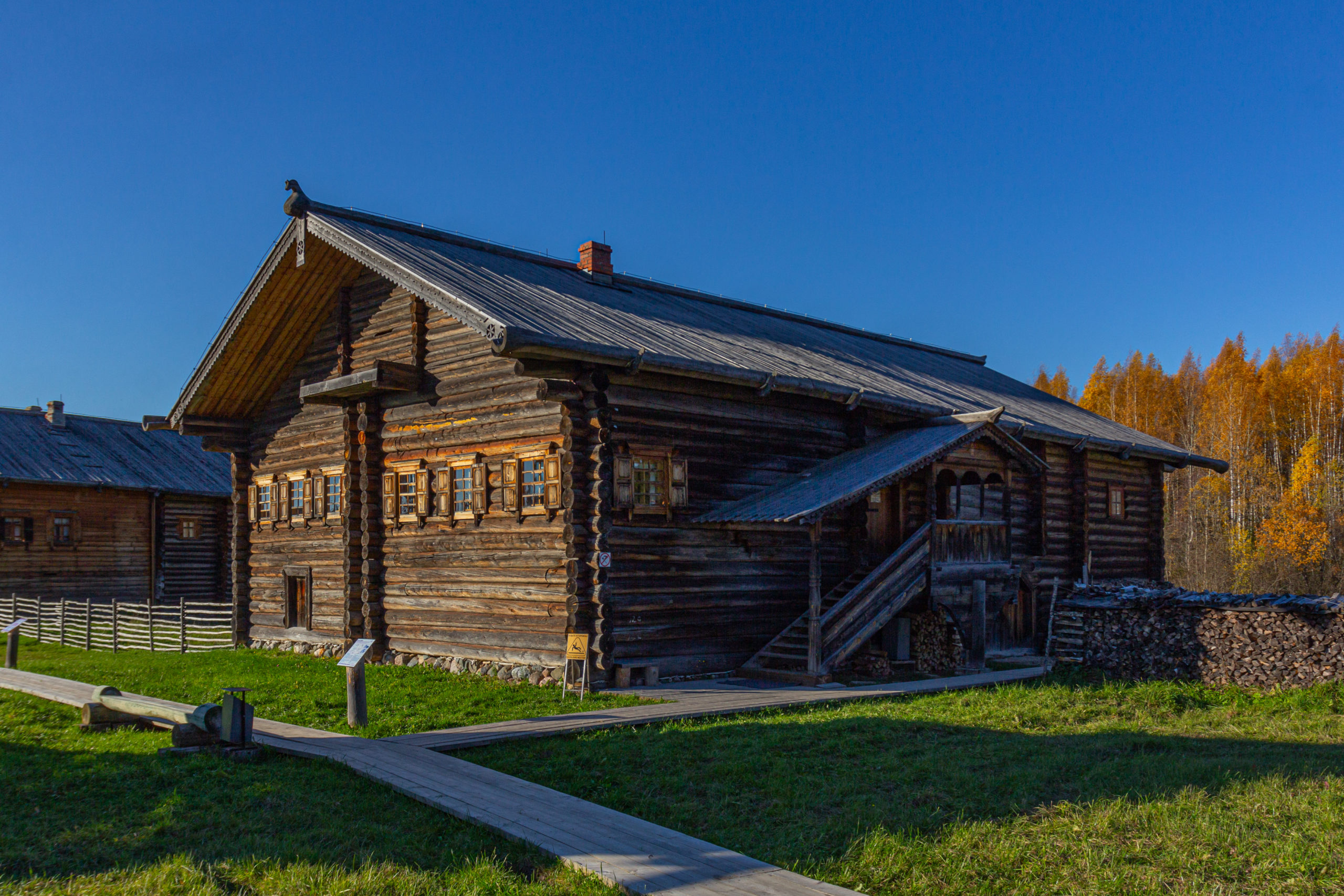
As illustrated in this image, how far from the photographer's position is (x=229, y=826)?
8102 millimetres

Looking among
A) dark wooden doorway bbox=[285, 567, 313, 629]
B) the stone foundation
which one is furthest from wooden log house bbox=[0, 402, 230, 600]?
the stone foundation

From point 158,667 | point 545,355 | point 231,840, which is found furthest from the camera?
point 158,667

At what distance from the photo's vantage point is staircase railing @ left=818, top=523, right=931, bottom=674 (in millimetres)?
16859

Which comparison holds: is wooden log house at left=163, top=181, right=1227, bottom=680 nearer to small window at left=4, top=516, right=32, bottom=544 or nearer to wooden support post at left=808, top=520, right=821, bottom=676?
wooden support post at left=808, top=520, right=821, bottom=676

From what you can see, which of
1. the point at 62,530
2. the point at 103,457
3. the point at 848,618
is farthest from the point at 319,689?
the point at 103,457

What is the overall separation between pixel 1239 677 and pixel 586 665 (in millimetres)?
10206

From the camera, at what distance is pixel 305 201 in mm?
19234

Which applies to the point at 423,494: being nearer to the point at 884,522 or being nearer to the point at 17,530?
the point at 884,522

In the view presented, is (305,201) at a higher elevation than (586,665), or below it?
higher

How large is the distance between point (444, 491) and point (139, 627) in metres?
10.2

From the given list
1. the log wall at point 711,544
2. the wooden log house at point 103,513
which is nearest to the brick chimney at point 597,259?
the log wall at point 711,544

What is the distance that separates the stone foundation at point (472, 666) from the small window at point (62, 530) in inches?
617

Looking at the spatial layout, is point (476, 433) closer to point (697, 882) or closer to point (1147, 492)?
point (697, 882)

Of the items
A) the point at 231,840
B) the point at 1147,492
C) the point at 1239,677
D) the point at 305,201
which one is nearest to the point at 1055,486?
the point at 1147,492
